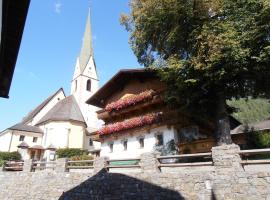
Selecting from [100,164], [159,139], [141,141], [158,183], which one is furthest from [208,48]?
[141,141]

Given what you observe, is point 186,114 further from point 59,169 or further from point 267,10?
point 59,169

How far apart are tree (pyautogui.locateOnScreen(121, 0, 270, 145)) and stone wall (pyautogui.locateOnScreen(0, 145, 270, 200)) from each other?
477 cm

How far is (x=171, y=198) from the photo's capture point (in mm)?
10938

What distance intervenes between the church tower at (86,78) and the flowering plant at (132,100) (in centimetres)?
2826

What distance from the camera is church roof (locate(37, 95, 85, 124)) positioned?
4296 cm

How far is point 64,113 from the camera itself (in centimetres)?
4378

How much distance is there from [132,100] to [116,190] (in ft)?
32.6

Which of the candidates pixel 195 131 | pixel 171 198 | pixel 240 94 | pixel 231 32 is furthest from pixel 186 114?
pixel 171 198

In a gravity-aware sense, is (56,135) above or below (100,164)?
above

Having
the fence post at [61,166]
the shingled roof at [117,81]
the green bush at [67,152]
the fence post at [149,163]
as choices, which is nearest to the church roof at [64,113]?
the green bush at [67,152]

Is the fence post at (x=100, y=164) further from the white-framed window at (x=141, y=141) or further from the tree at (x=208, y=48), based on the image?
the white-framed window at (x=141, y=141)

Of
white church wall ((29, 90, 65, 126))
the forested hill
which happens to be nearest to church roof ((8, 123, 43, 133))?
white church wall ((29, 90, 65, 126))

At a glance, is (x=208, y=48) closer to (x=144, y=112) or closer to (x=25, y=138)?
(x=144, y=112)

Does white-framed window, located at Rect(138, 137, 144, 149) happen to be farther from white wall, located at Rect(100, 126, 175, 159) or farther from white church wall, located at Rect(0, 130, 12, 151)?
white church wall, located at Rect(0, 130, 12, 151)
